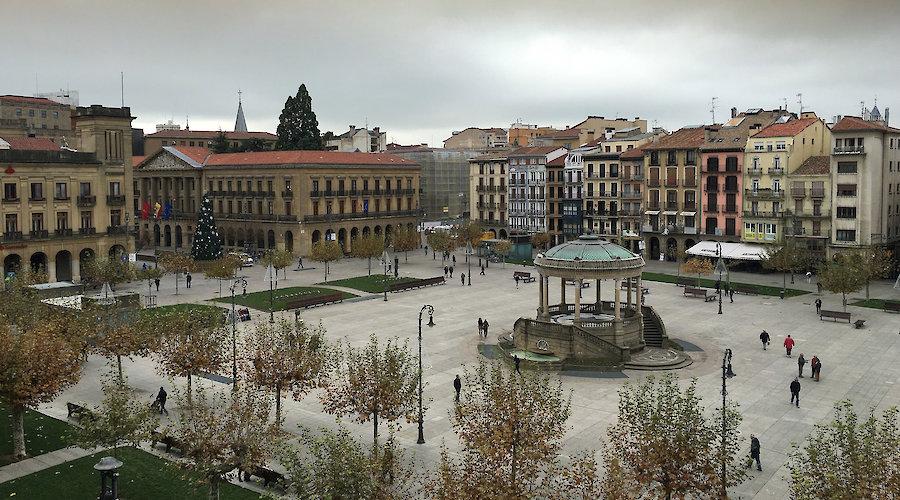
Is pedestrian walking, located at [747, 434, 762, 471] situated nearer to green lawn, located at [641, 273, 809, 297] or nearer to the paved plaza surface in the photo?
the paved plaza surface

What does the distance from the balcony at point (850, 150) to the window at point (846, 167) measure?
982 millimetres

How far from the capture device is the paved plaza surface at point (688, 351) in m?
30.9

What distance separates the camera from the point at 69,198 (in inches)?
2788

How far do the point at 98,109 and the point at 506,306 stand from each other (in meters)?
46.1

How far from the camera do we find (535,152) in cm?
10375

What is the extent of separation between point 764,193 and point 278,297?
5044 cm

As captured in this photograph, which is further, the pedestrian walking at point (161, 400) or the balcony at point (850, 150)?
the balcony at point (850, 150)

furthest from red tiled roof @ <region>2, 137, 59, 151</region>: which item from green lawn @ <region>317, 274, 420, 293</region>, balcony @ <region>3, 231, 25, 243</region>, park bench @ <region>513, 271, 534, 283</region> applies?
park bench @ <region>513, 271, 534, 283</region>

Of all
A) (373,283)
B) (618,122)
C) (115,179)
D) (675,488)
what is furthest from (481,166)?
(675,488)

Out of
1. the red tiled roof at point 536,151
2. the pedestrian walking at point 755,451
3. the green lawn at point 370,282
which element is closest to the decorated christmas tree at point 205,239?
the green lawn at point 370,282

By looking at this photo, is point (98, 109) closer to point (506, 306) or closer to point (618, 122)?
point (506, 306)

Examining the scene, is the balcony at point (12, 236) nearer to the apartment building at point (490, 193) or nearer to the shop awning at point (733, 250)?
the apartment building at point (490, 193)

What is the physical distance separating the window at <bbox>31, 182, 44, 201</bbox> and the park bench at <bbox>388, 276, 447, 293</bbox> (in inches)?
1292

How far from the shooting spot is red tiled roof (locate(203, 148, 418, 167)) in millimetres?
95375
